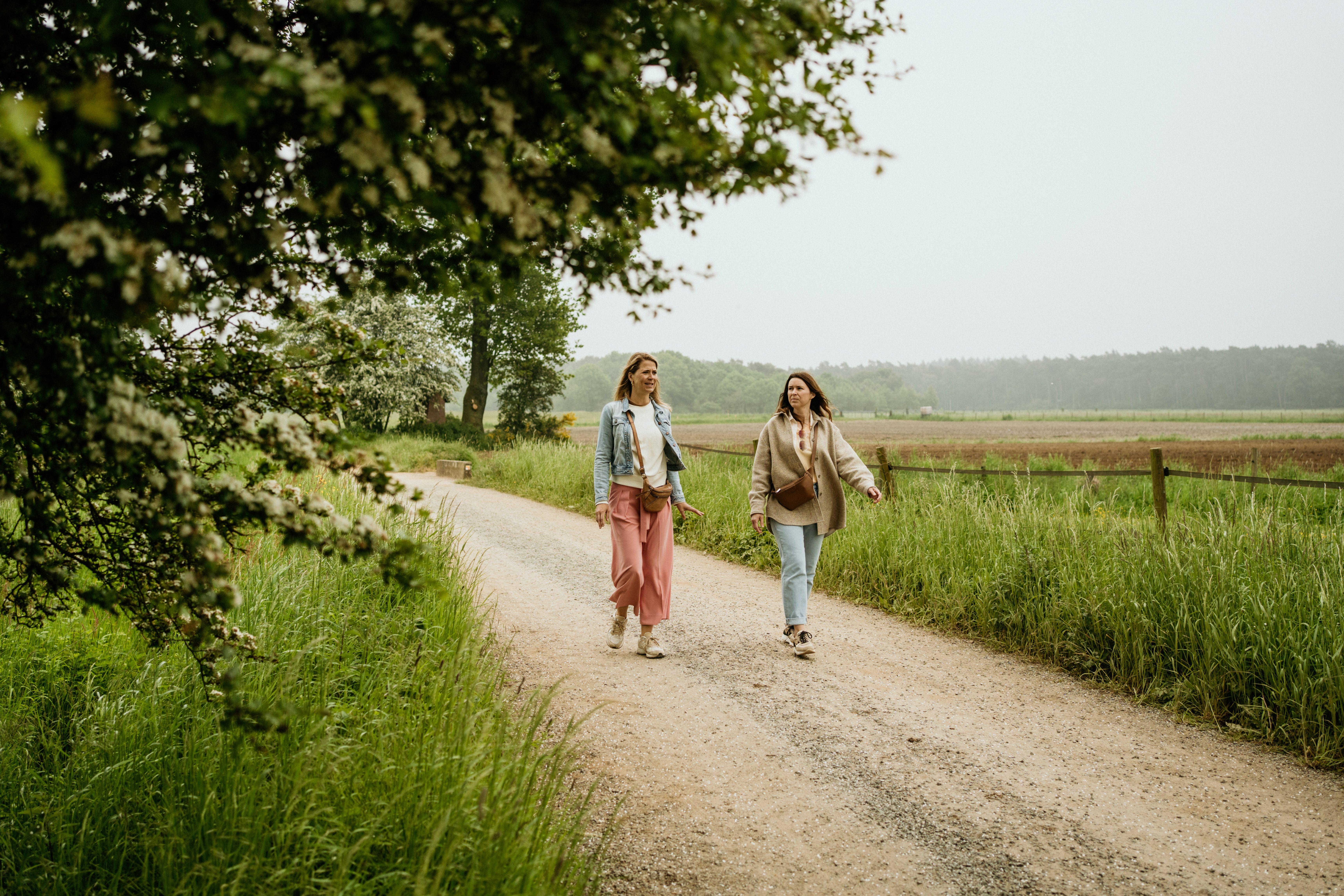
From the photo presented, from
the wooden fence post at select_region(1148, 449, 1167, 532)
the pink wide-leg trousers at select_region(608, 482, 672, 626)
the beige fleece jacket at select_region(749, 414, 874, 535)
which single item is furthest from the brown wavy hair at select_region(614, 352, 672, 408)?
the wooden fence post at select_region(1148, 449, 1167, 532)

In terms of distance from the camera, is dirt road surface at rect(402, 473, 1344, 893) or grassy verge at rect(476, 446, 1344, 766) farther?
grassy verge at rect(476, 446, 1344, 766)

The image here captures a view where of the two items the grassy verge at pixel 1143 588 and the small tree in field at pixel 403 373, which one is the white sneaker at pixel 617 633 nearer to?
the grassy verge at pixel 1143 588

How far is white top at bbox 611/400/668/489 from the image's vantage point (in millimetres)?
5840

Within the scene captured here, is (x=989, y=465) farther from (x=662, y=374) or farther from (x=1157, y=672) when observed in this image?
(x=662, y=374)

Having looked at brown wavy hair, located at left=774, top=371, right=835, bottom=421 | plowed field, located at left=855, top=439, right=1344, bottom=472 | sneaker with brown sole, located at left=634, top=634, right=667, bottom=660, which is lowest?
sneaker with brown sole, located at left=634, top=634, right=667, bottom=660

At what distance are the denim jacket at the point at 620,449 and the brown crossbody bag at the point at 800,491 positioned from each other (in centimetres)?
80

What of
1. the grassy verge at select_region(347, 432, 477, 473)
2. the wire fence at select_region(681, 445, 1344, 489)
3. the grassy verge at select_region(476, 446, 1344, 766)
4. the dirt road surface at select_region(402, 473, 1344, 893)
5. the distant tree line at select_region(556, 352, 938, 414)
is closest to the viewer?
the dirt road surface at select_region(402, 473, 1344, 893)

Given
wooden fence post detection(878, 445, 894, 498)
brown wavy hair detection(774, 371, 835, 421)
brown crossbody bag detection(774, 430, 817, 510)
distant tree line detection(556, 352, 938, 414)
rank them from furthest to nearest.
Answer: distant tree line detection(556, 352, 938, 414), wooden fence post detection(878, 445, 894, 498), brown wavy hair detection(774, 371, 835, 421), brown crossbody bag detection(774, 430, 817, 510)

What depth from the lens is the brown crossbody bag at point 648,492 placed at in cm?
577

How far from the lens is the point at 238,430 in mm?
1971

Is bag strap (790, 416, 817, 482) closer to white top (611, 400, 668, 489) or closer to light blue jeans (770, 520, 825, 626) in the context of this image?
light blue jeans (770, 520, 825, 626)

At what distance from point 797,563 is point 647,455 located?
1425 millimetres

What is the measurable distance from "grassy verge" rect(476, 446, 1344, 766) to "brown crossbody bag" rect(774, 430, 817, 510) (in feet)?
5.22

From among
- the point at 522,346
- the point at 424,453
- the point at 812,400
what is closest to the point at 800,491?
the point at 812,400
